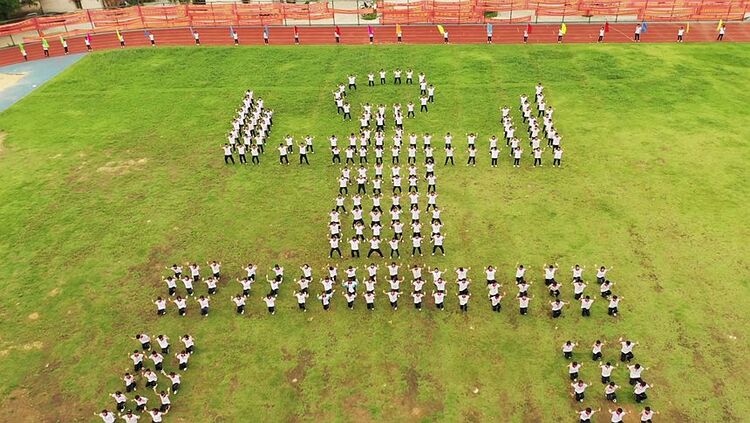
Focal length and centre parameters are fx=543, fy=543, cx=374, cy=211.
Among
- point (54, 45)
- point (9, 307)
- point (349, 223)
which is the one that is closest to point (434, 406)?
point (349, 223)

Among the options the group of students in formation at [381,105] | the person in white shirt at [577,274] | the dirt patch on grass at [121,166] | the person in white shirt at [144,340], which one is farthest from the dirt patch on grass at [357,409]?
the dirt patch on grass at [121,166]

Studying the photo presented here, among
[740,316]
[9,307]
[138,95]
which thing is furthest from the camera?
[138,95]

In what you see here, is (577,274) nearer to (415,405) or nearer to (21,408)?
(415,405)

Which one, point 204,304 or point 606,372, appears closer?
point 606,372

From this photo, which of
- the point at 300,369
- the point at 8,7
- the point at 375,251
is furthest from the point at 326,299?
the point at 8,7

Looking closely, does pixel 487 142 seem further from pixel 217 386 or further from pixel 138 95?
pixel 138 95

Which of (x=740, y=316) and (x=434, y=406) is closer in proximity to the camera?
(x=434, y=406)
